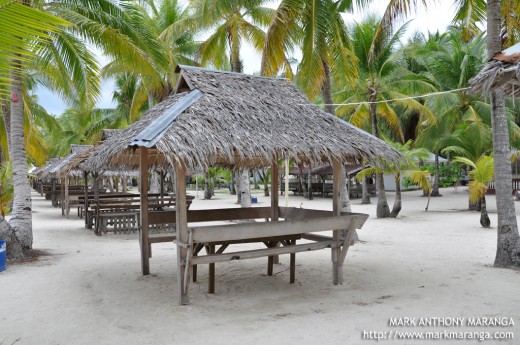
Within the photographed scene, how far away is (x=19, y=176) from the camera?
388 inches

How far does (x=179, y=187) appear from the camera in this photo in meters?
6.09

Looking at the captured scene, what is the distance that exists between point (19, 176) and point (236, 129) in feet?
19.5

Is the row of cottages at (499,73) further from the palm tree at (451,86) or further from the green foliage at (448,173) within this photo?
the green foliage at (448,173)

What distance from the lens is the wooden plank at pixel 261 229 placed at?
5.85 m

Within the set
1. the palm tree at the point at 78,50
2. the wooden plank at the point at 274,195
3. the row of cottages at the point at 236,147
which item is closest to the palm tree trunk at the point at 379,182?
the wooden plank at the point at 274,195

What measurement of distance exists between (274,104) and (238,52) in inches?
346

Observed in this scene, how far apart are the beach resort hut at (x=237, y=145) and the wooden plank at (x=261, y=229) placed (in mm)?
13

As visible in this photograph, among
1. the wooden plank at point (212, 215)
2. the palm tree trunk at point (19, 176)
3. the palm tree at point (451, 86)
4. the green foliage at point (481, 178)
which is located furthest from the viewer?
the palm tree at point (451, 86)

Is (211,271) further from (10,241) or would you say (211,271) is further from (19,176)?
(19,176)

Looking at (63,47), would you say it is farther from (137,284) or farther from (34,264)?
(137,284)

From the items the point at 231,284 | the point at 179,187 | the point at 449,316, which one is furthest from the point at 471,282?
the point at 179,187

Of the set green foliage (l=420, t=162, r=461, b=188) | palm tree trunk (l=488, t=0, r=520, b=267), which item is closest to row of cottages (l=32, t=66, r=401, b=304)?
palm tree trunk (l=488, t=0, r=520, b=267)

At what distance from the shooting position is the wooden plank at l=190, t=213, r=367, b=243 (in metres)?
5.85

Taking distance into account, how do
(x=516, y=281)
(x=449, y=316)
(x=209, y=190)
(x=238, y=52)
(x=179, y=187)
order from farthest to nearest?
(x=209, y=190)
(x=238, y=52)
(x=516, y=281)
(x=179, y=187)
(x=449, y=316)
